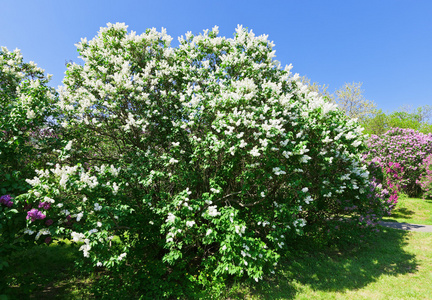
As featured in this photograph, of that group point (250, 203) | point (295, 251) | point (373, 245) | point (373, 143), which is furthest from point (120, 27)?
point (373, 143)

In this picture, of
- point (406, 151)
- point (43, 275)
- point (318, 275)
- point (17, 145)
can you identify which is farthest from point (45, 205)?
point (406, 151)

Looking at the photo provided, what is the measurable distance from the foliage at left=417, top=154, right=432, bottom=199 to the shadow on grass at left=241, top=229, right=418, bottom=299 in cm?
1139

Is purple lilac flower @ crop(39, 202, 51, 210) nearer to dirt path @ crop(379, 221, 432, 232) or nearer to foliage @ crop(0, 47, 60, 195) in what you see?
foliage @ crop(0, 47, 60, 195)

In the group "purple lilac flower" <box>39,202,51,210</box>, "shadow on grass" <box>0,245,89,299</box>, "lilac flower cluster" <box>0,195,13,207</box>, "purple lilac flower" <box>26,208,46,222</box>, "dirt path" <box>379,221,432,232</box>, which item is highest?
→ "lilac flower cluster" <box>0,195,13,207</box>

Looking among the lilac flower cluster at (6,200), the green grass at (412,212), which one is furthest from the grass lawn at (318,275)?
the green grass at (412,212)

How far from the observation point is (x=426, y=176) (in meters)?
17.5

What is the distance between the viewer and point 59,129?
21.2ft

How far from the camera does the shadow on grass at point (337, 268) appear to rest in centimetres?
636

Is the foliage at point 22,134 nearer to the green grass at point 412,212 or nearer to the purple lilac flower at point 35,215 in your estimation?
the purple lilac flower at point 35,215

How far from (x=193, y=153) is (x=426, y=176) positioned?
69.1 ft

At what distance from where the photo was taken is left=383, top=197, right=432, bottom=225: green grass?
14164 millimetres

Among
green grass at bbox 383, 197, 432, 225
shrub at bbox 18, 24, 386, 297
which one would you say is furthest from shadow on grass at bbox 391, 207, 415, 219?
shrub at bbox 18, 24, 386, 297

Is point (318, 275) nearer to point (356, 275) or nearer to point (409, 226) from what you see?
point (356, 275)

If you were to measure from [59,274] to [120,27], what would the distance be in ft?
27.1
